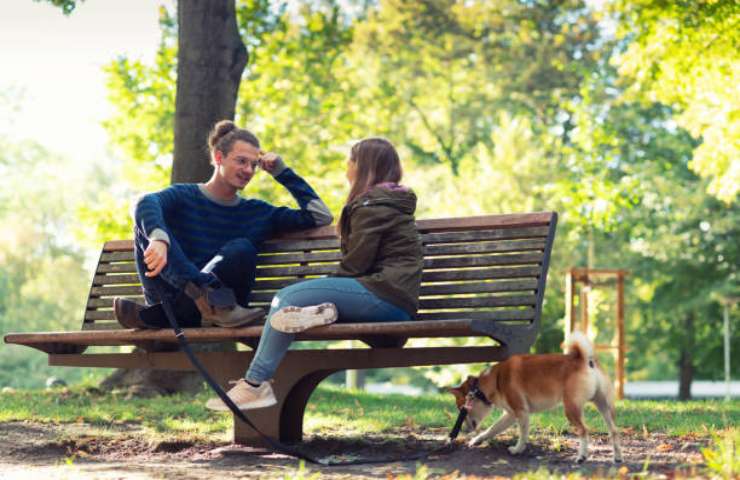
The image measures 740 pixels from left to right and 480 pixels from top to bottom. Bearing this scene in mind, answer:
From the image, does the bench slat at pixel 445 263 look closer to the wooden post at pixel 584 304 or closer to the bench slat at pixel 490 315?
the bench slat at pixel 490 315

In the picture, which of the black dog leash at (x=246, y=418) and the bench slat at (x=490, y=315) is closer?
the black dog leash at (x=246, y=418)

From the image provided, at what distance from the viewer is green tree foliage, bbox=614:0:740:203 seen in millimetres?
13445

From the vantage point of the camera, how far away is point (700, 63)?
1399 cm

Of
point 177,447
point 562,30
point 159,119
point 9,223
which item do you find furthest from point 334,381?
point 177,447

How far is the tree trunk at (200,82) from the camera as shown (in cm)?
1007

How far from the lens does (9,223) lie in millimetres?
34156

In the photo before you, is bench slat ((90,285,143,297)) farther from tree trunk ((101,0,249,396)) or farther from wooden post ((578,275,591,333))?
wooden post ((578,275,591,333))

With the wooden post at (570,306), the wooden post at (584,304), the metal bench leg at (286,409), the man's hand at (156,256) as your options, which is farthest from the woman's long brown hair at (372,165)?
the wooden post at (584,304)

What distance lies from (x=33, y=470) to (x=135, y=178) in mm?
15031

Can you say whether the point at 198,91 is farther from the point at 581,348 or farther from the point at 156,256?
the point at 581,348

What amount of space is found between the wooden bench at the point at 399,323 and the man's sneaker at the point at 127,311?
0.09 m

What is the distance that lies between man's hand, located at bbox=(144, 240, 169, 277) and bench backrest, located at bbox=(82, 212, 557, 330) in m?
1.33

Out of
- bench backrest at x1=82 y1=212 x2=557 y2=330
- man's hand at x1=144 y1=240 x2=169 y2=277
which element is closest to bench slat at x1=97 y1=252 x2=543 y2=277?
bench backrest at x1=82 y1=212 x2=557 y2=330

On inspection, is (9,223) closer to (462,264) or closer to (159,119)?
(159,119)
